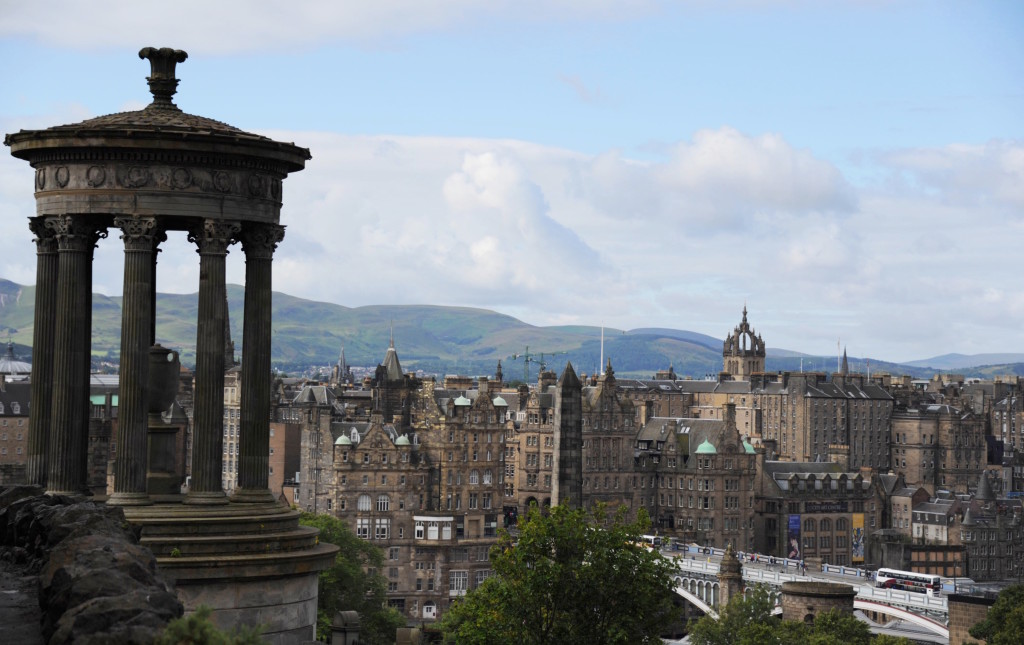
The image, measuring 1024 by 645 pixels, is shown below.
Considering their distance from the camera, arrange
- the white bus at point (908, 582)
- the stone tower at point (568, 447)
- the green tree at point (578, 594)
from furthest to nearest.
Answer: the white bus at point (908, 582)
the stone tower at point (568, 447)
the green tree at point (578, 594)

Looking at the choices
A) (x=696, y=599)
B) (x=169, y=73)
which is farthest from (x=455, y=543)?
(x=169, y=73)

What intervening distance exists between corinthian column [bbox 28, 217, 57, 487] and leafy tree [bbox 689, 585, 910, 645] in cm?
9207

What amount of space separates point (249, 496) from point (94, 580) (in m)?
13.9

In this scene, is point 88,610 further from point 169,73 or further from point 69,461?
point 169,73

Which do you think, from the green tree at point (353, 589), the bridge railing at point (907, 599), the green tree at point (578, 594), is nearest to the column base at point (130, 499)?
the green tree at point (578, 594)

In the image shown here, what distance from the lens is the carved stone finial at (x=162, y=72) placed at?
33844mm

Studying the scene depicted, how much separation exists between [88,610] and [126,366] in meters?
14.1

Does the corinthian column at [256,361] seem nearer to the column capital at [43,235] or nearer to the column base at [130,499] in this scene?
the column base at [130,499]

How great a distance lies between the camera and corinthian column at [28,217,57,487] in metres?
32.4

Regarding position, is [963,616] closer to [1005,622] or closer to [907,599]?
[1005,622]

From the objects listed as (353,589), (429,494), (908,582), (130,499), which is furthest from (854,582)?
(130,499)

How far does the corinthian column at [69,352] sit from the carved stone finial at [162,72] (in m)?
3.04

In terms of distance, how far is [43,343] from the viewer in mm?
32469

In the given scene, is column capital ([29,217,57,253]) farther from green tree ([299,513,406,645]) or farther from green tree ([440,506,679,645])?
green tree ([299,513,406,645])
